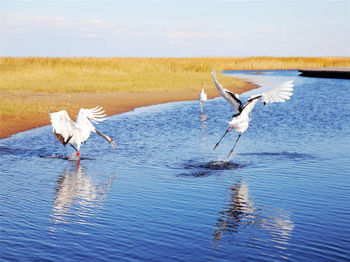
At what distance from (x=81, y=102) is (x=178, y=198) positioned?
16299mm

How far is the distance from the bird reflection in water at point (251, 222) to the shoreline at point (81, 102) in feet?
30.2

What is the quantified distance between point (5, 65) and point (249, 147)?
32.1 metres

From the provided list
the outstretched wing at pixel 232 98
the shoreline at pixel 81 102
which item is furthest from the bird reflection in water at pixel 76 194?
the shoreline at pixel 81 102

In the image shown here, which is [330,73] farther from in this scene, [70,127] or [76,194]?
[76,194]

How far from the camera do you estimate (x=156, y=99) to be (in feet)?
86.4

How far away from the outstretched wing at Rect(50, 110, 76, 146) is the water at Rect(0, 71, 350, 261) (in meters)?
0.63

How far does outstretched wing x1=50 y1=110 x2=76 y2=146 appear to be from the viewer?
1079 centimetres

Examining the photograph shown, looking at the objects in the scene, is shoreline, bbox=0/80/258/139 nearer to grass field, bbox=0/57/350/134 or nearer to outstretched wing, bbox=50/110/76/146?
grass field, bbox=0/57/350/134

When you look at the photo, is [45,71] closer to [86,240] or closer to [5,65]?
[5,65]

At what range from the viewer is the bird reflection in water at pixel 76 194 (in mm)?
7152

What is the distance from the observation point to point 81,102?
2339cm

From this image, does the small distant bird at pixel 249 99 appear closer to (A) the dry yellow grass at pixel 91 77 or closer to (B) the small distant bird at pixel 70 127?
(B) the small distant bird at pixel 70 127

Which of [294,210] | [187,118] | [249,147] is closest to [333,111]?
[187,118]

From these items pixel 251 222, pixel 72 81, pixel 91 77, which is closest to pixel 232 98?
pixel 251 222
